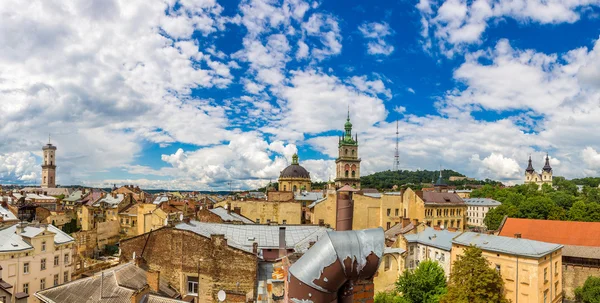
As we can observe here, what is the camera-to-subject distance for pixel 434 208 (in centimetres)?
5953

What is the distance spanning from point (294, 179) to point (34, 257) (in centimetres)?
6664

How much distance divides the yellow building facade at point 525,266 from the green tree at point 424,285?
162 inches

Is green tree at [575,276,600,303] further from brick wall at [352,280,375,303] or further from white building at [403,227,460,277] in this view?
brick wall at [352,280,375,303]

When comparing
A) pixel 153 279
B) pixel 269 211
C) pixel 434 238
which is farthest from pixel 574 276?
pixel 153 279

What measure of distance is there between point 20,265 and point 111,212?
3783 centimetres

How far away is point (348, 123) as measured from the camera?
120812 millimetres

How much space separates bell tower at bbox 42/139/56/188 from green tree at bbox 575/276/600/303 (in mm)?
182026

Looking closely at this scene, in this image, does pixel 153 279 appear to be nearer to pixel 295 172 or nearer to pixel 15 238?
pixel 15 238

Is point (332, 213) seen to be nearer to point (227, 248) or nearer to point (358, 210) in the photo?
point (358, 210)

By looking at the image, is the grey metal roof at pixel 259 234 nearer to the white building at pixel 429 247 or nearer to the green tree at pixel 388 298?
the green tree at pixel 388 298

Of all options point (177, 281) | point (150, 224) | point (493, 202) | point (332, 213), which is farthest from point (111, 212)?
point (493, 202)

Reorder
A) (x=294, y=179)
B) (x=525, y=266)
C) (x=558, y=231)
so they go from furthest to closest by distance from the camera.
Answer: (x=294, y=179)
(x=558, y=231)
(x=525, y=266)

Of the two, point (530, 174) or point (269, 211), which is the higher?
point (530, 174)

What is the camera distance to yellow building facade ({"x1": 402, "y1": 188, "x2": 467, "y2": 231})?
191 ft
